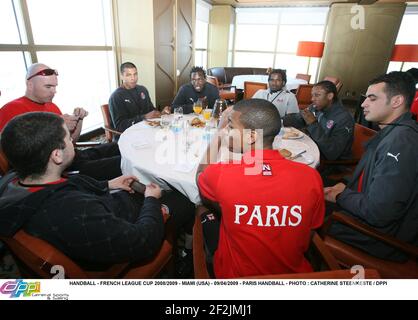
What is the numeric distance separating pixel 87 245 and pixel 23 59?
3109mm

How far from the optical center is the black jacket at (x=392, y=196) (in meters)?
1.17

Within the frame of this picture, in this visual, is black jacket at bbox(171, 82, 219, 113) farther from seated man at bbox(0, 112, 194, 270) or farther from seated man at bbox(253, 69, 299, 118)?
seated man at bbox(0, 112, 194, 270)

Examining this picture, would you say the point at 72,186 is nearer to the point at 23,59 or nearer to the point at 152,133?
the point at 152,133

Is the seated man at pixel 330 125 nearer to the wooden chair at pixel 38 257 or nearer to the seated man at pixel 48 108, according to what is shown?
the seated man at pixel 48 108

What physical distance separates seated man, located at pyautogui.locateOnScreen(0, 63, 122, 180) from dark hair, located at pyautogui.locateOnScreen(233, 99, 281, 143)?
1328mm

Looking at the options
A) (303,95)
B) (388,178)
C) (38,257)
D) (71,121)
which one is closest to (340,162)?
(388,178)

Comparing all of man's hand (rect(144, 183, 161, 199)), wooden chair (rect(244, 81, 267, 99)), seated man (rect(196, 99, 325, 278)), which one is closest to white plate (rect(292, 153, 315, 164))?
seated man (rect(196, 99, 325, 278))

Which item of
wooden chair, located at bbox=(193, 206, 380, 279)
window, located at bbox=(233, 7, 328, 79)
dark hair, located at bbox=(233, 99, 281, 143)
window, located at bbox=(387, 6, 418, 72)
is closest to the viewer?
wooden chair, located at bbox=(193, 206, 380, 279)

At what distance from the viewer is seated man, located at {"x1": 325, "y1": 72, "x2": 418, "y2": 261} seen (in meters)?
1.17

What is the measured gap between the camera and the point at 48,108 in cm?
205

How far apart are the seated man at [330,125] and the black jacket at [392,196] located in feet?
2.18

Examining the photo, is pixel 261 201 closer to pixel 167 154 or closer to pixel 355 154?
pixel 167 154

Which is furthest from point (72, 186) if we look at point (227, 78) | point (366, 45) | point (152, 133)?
point (366, 45)

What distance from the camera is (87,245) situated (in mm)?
859
